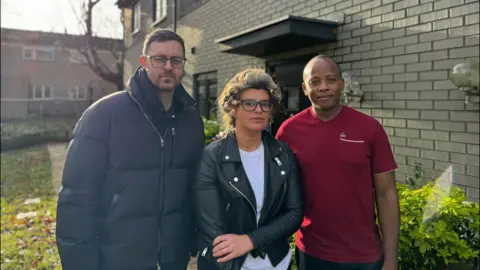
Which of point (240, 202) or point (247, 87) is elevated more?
point (247, 87)

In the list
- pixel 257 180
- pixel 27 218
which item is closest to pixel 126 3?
pixel 27 218

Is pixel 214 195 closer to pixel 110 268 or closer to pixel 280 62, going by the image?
pixel 110 268

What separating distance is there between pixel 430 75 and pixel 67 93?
32.7 metres

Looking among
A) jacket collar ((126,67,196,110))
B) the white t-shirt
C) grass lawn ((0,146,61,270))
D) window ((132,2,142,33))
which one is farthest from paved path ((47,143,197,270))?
window ((132,2,142,33))

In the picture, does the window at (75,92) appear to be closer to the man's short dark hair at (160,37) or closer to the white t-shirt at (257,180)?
the man's short dark hair at (160,37)

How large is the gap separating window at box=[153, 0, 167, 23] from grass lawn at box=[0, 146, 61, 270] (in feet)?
18.1

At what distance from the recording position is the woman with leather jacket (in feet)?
6.34

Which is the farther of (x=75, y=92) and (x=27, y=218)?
(x=75, y=92)

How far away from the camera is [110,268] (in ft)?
6.63

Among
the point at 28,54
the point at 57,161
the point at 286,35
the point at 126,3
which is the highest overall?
the point at 28,54

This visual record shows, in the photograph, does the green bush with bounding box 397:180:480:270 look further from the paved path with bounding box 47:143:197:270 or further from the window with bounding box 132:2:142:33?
the window with bounding box 132:2:142:33

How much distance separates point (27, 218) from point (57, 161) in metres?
7.06

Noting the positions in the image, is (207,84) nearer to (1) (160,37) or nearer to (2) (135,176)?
(1) (160,37)

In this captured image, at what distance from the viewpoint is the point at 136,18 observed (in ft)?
47.5
